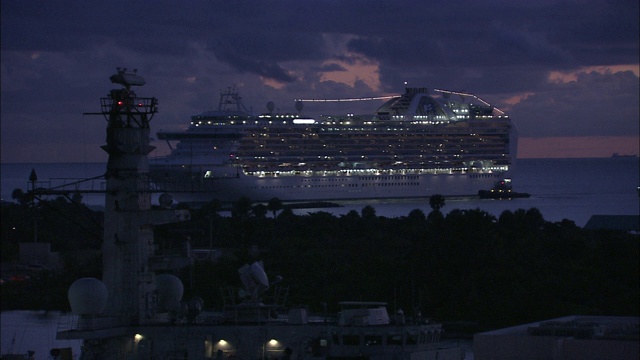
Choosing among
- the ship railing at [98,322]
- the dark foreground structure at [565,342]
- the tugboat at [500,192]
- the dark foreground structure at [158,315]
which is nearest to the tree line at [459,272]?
the dark foreground structure at [565,342]

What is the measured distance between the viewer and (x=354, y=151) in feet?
394

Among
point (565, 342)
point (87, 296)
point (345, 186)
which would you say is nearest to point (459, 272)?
point (565, 342)

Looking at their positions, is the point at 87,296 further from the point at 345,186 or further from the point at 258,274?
the point at 345,186

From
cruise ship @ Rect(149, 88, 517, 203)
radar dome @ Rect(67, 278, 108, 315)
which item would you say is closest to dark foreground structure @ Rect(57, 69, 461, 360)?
radar dome @ Rect(67, 278, 108, 315)

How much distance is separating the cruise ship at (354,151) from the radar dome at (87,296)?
83528mm

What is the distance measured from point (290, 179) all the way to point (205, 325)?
9910 cm

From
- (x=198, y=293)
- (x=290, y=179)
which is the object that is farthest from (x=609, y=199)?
(x=198, y=293)

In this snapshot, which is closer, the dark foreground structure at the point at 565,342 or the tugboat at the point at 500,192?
the dark foreground structure at the point at 565,342

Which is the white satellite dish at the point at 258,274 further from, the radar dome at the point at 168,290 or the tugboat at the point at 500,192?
the tugboat at the point at 500,192

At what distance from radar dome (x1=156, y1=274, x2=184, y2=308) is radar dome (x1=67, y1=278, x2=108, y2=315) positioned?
1319mm

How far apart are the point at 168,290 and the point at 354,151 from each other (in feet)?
340

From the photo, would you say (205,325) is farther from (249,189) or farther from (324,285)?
(249,189)

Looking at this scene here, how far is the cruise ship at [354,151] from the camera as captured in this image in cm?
10862

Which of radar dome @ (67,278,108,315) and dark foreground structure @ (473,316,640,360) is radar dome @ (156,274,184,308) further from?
dark foreground structure @ (473,316,640,360)
